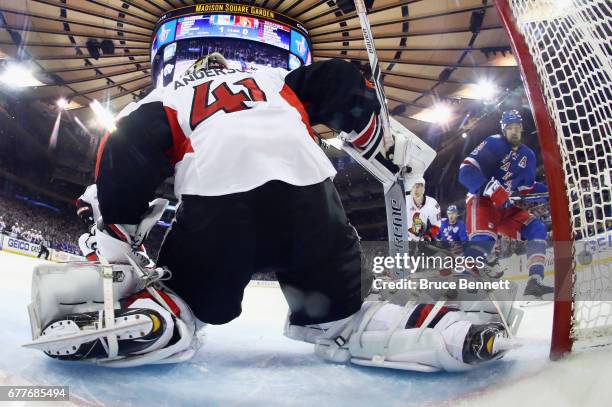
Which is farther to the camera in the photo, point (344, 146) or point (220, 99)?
point (344, 146)

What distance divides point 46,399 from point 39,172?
10648mm

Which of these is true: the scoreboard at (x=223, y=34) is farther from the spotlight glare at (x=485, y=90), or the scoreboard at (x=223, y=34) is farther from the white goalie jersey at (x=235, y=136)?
the white goalie jersey at (x=235, y=136)

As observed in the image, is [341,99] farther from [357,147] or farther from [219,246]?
[219,246]

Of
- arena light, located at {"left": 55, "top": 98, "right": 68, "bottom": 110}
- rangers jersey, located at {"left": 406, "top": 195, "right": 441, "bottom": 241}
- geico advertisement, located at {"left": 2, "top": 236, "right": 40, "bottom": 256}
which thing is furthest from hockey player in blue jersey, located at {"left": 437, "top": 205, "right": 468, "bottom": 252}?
arena light, located at {"left": 55, "top": 98, "right": 68, "bottom": 110}

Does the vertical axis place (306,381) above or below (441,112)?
below

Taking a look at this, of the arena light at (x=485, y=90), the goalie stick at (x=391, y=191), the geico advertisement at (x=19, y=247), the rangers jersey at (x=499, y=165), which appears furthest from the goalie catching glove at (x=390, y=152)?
the arena light at (x=485, y=90)

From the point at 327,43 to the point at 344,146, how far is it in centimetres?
437

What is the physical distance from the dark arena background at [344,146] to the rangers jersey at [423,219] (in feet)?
0.15

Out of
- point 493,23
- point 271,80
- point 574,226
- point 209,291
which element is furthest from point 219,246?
point 493,23

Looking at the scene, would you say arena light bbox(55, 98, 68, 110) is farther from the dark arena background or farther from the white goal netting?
the white goal netting

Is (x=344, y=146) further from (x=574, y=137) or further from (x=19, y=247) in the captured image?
(x=19, y=247)

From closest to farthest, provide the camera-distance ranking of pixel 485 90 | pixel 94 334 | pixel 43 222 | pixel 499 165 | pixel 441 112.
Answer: pixel 94 334 < pixel 499 165 < pixel 485 90 < pixel 441 112 < pixel 43 222

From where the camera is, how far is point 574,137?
0.85 meters

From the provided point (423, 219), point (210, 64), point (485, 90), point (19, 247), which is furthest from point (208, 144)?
point (485, 90)
